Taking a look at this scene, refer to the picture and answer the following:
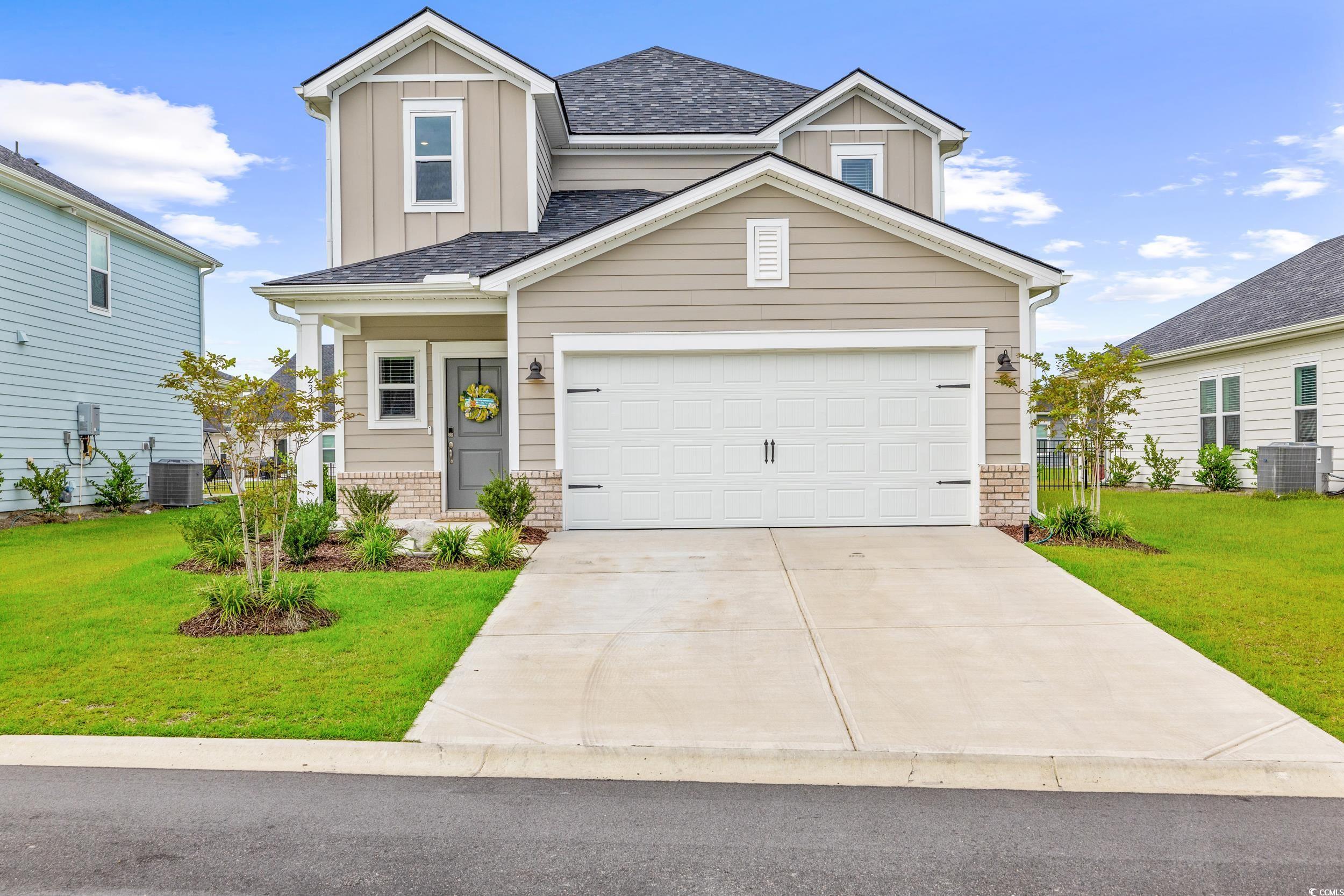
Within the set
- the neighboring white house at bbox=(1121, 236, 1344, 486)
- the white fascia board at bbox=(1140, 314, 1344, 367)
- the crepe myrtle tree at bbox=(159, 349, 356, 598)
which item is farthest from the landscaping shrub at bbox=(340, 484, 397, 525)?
the neighboring white house at bbox=(1121, 236, 1344, 486)

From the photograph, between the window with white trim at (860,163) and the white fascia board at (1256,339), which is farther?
the window with white trim at (860,163)

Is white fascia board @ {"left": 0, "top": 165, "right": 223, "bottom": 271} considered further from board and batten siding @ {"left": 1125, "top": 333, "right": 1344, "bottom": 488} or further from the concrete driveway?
board and batten siding @ {"left": 1125, "top": 333, "right": 1344, "bottom": 488}

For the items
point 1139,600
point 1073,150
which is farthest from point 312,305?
point 1073,150

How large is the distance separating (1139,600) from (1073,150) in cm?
1240

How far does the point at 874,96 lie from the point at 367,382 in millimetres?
9642

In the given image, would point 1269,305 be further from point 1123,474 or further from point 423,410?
point 423,410

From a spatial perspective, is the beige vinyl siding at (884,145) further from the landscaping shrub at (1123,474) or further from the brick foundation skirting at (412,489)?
the brick foundation skirting at (412,489)

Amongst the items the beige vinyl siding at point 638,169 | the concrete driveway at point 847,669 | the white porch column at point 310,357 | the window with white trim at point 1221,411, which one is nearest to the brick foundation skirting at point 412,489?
the white porch column at point 310,357

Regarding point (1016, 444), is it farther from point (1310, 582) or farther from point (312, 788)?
point (312, 788)

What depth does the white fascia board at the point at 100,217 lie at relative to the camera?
13875 mm

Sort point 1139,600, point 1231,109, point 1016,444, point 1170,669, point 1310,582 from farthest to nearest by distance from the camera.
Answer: point 1231,109 < point 1016,444 < point 1310,582 < point 1139,600 < point 1170,669

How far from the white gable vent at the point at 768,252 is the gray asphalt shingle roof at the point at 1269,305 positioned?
399 inches

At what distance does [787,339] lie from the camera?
10734 millimetres

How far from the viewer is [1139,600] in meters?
7.13
